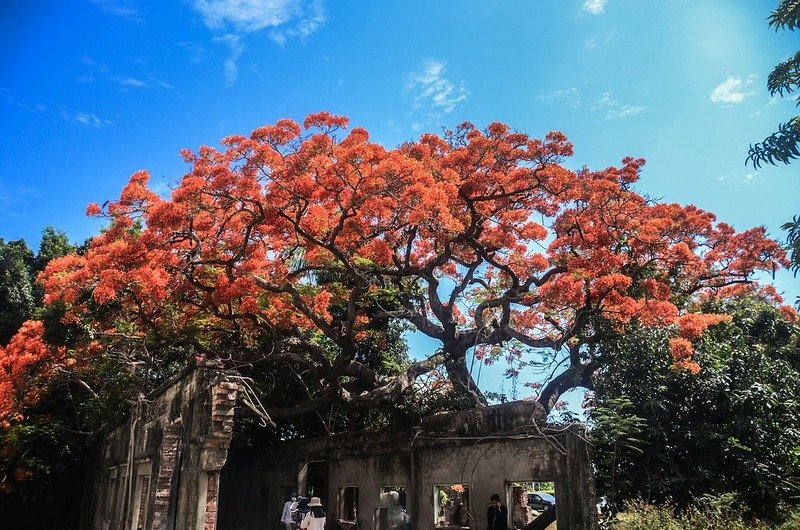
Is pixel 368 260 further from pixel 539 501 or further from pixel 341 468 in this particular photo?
pixel 539 501

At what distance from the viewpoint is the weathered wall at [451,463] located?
7738mm

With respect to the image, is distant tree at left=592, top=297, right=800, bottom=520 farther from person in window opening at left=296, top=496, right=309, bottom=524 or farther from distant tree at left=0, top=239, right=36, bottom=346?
distant tree at left=0, top=239, right=36, bottom=346

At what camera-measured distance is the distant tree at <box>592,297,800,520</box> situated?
28.2ft

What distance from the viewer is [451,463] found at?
30.6 ft

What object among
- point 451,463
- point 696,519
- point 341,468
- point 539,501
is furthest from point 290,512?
point 539,501

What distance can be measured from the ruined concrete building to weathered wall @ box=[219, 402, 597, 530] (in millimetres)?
16

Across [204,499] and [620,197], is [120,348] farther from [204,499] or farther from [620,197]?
[620,197]

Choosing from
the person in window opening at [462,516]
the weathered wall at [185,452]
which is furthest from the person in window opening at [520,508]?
the weathered wall at [185,452]

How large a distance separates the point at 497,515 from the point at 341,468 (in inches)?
163

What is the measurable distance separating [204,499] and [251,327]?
4.60 metres

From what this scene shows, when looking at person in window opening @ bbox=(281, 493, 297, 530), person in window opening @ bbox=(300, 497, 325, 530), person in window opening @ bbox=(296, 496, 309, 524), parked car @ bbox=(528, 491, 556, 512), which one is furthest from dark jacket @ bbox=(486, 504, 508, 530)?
parked car @ bbox=(528, 491, 556, 512)

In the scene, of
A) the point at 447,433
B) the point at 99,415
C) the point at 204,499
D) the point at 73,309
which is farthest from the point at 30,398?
the point at 447,433

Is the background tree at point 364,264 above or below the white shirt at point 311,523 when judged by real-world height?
above

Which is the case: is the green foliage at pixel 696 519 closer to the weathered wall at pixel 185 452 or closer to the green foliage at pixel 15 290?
the weathered wall at pixel 185 452
